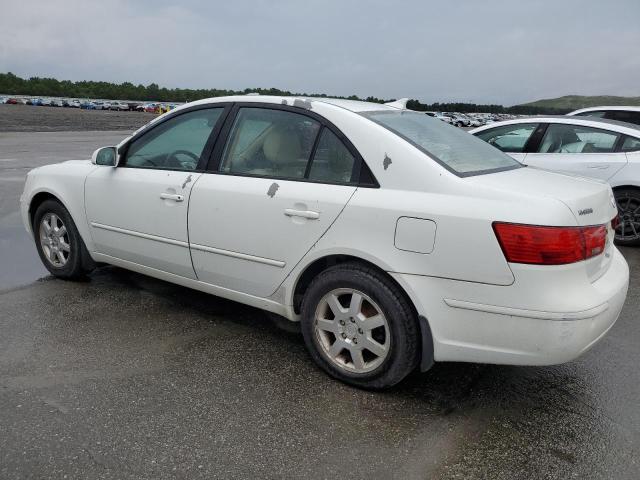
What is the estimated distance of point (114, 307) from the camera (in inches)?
172

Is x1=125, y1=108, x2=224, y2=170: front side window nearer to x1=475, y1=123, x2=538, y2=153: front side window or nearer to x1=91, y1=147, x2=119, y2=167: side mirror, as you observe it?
x1=91, y1=147, x2=119, y2=167: side mirror

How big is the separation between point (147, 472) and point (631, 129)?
22.0 feet

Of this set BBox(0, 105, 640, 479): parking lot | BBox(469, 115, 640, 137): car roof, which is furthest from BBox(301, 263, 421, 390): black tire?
BBox(469, 115, 640, 137): car roof

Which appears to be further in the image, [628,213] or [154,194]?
[628,213]

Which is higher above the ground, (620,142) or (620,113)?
(620,113)

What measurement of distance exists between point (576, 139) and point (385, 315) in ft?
17.0

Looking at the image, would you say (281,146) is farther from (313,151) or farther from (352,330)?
(352,330)

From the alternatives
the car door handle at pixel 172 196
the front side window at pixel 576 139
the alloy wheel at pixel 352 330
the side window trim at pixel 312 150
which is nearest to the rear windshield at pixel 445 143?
the side window trim at pixel 312 150

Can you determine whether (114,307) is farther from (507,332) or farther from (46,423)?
(507,332)

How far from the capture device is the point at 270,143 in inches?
141

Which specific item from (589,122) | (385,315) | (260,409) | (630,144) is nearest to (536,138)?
(589,122)

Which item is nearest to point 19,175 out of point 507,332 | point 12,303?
point 12,303

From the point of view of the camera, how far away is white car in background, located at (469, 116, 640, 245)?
669cm

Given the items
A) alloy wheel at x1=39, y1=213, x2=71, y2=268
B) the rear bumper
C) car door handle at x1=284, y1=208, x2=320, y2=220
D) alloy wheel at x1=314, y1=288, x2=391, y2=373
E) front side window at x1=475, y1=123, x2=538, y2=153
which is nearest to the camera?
the rear bumper
